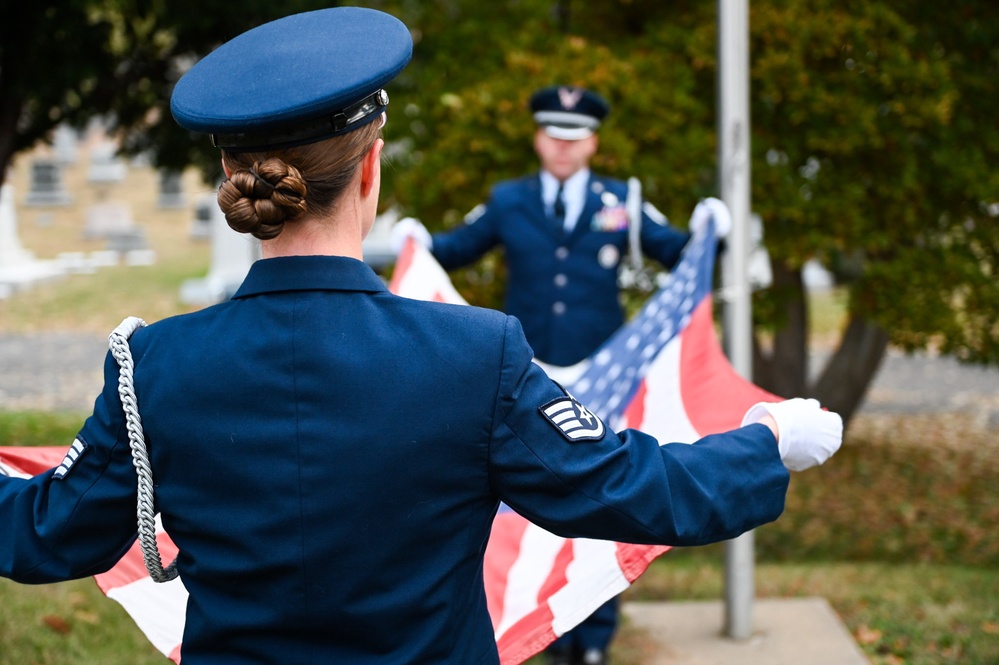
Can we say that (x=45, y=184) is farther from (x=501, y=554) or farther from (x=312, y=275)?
(x=312, y=275)

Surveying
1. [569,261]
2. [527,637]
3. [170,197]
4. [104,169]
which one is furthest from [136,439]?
[104,169]

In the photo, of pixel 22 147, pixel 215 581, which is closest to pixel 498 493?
pixel 215 581

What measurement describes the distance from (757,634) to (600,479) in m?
2.96

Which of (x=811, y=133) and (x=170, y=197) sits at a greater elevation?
(x=811, y=133)

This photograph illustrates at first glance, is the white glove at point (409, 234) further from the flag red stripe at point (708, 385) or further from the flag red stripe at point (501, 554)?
the flag red stripe at point (501, 554)

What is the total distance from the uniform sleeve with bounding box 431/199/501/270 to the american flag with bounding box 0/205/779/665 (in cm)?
13

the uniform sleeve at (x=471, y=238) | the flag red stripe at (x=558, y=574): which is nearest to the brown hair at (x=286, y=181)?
the flag red stripe at (x=558, y=574)

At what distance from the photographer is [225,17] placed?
6012 mm

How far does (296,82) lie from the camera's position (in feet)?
4.76

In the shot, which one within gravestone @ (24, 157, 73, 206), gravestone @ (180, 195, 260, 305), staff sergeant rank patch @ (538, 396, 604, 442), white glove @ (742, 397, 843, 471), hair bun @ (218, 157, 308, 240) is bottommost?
gravestone @ (24, 157, 73, 206)

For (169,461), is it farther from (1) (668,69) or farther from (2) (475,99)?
(1) (668,69)

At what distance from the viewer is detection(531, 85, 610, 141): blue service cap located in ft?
14.4

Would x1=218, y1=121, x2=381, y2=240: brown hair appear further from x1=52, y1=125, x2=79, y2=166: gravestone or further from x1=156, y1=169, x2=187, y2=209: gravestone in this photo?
x1=52, y1=125, x2=79, y2=166: gravestone

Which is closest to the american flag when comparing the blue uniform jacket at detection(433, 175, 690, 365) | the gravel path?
the blue uniform jacket at detection(433, 175, 690, 365)
